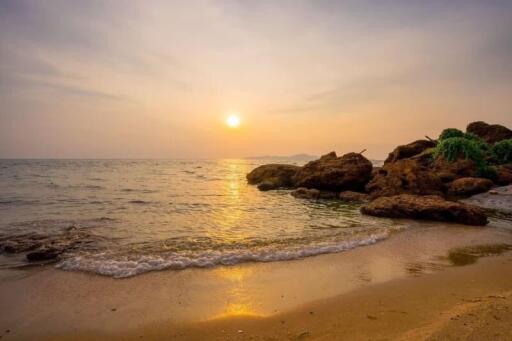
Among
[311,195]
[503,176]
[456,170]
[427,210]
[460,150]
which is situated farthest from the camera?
[460,150]

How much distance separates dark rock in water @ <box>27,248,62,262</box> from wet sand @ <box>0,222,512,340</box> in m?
0.74

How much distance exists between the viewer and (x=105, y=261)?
709 cm

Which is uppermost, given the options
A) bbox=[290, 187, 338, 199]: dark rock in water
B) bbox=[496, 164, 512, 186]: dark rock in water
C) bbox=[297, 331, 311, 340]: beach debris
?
bbox=[496, 164, 512, 186]: dark rock in water

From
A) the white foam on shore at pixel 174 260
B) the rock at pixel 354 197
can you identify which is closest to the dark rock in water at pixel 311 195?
the rock at pixel 354 197

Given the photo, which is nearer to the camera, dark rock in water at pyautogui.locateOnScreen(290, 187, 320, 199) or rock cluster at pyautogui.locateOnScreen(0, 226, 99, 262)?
rock cluster at pyautogui.locateOnScreen(0, 226, 99, 262)

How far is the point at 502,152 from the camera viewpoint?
2550 centimetres

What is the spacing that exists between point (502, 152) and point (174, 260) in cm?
2796

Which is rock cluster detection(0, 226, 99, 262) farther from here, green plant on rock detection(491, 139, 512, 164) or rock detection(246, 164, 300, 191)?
green plant on rock detection(491, 139, 512, 164)

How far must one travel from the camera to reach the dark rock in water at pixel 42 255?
287 inches

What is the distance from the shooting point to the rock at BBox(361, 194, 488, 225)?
1182 centimetres

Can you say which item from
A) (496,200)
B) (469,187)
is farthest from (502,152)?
(496,200)

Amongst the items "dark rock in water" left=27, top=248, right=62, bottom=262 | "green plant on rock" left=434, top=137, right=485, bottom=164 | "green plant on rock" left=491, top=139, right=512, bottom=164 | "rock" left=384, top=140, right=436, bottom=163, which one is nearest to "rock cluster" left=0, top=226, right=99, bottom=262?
"dark rock in water" left=27, top=248, right=62, bottom=262

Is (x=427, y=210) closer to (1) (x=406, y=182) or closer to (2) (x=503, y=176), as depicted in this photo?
(1) (x=406, y=182)

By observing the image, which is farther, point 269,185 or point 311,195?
point 269,185
